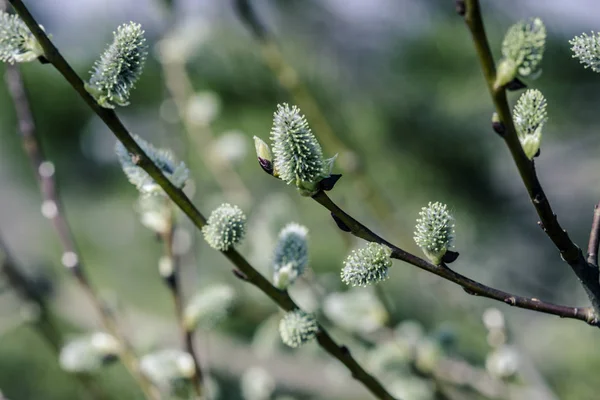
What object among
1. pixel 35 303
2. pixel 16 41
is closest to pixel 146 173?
pixel 16 41

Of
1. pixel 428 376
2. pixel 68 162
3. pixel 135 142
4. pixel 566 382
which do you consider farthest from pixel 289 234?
pixel 68 162

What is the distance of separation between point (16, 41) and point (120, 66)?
0.10 m

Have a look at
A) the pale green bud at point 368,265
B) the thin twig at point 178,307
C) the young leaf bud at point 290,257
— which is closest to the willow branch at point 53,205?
the thin twig at point 178,307

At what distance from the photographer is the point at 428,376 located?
41.7 inches

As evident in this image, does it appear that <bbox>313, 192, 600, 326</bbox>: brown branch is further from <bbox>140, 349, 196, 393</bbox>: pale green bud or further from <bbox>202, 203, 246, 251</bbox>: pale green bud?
<bbox>140, 349, 196, 393</bbox>: pale green bud

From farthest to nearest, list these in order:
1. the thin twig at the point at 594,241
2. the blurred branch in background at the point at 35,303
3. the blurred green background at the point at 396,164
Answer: the blurred green background at the point at 396,164 < the blurred branch in background at the point at 35,303 < the thin twig at the point at 594,241

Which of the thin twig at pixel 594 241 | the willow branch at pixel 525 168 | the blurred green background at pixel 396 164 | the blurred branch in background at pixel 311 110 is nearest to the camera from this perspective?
the willow branch at pixel 525 168

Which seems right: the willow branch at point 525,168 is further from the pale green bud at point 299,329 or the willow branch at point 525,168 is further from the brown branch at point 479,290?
the pale green bud at point 299,329

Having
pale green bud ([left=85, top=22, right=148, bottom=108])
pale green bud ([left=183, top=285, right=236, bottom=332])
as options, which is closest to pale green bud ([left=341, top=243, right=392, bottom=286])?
pale green bud ([left=85, top=22, right=148, bottom=108])

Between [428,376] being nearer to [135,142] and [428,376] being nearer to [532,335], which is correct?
[135,142]

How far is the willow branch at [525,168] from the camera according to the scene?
0.41 meters

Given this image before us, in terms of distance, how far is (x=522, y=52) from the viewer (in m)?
0.42

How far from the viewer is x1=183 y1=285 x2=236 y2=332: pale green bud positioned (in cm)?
84

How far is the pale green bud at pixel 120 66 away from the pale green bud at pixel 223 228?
135 millimetres
